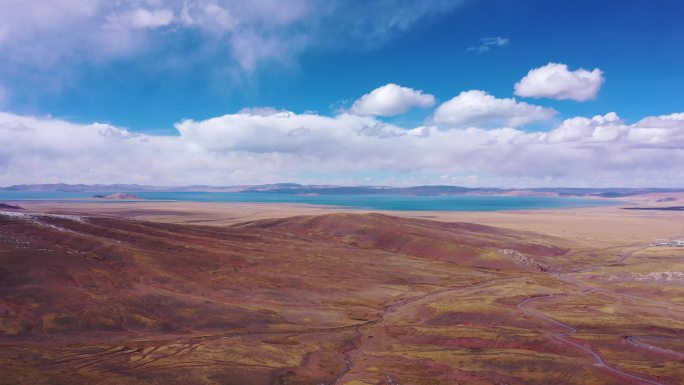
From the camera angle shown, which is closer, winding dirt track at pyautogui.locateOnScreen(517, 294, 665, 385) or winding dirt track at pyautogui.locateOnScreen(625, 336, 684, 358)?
winding dirt track at pyautogui.locateOnScreen(517, 294, 665, 385)

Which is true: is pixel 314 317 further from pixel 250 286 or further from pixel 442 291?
pixel 442 291

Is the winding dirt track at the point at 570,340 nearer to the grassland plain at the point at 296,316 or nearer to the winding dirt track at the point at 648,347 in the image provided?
the grassland plain at the point at 296,316

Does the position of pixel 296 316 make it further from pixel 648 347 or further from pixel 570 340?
pixel 648 347

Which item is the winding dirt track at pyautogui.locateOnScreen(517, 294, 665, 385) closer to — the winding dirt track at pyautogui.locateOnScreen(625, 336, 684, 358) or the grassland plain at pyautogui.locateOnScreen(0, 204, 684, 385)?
the grassland plain at pyautogui.locateOnScreen(0, 204, 684, 385)

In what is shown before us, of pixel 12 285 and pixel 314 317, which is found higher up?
pixel 12 285

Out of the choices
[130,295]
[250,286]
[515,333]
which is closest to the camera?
[515,333]

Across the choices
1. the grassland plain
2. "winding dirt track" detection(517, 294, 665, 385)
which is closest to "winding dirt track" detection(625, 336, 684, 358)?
the grassland plain

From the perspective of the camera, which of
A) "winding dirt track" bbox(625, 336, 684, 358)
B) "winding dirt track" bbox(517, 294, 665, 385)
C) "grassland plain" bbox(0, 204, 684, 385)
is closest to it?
"winding dirt track" bbox(517, 294, 665, 385)

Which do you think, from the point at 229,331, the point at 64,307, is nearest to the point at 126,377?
the point at 229,331
